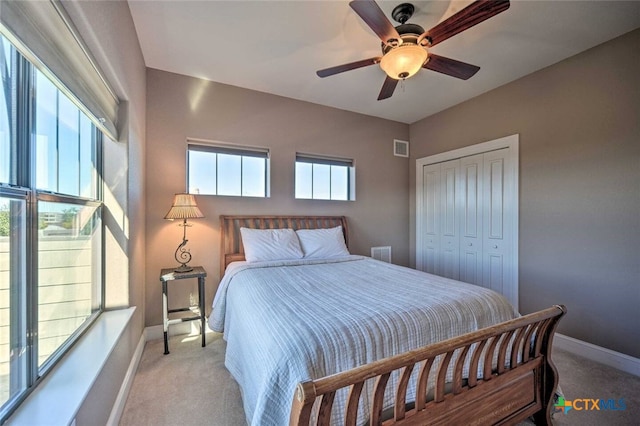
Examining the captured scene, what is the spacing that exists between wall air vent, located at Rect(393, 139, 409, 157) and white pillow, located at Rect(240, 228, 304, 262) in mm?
2371

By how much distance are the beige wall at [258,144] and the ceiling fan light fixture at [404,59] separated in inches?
70.9

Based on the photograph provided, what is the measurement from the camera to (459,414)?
122cm

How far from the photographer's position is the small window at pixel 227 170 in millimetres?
3018

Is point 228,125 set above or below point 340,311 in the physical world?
above

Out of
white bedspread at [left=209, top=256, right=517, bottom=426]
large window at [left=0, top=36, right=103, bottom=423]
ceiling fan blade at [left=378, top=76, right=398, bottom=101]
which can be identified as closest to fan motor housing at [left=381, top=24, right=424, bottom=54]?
ceiling fan blade at [left=378, top=76, right=398, bottom=101]

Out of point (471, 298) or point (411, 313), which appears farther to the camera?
point (471, 298)

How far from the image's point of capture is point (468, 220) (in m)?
3.44

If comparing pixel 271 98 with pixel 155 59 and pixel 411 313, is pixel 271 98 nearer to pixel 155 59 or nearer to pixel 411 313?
pixel 155 59

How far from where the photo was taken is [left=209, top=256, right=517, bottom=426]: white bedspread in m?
1.05

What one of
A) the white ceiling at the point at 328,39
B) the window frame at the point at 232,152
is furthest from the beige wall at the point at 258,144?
the white ceiling at the point at 328,39

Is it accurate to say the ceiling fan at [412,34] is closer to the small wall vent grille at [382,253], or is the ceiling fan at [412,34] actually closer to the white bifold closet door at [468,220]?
the white bifold closet door at [468,220]

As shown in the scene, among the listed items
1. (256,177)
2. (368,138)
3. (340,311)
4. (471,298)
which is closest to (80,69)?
(340,311)

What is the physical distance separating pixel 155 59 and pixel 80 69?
1.64 m

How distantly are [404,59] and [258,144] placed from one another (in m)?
2.01
